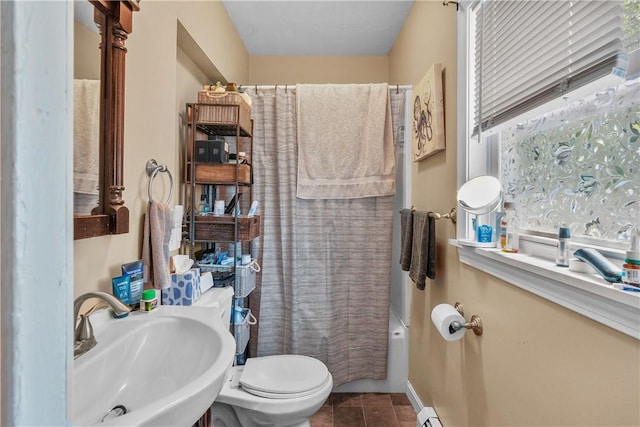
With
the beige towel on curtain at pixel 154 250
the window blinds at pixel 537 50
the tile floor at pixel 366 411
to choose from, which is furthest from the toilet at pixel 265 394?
the window blinds at pixel 537 50

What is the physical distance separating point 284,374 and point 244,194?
44.7 inches

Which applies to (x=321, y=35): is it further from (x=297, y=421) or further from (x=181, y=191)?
(x=297, y=421)

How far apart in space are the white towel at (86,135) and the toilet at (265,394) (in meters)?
0.73

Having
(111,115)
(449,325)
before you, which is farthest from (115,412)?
(449,325)

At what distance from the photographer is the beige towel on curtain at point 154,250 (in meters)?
1.24

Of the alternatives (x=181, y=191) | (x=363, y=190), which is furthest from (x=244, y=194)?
(x=363, y=190)

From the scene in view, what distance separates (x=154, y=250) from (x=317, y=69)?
2.26 meters

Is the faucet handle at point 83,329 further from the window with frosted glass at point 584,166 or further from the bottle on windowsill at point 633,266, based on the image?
the window with frosted glass at point 584,166

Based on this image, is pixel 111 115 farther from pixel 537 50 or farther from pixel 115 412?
pixel 537 50

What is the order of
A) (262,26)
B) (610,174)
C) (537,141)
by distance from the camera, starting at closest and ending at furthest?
(610,174), (537,141), (262,26)

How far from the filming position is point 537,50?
0.93 metres

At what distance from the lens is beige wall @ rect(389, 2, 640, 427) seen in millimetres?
692

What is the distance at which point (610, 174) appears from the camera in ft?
2.58

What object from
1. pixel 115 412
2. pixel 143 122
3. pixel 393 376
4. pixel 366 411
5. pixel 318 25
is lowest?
pixel 366 411
